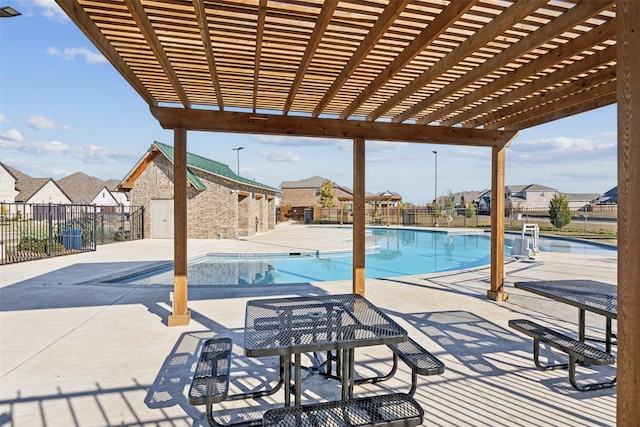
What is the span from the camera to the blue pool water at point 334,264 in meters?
9.77

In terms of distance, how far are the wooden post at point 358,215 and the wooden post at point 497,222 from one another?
243 centimetres

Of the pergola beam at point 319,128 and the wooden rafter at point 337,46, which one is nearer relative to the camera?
the wooden rafter at point 337,46

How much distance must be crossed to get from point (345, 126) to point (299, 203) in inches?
1868

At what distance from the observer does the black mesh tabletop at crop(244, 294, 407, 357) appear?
2.25 meters

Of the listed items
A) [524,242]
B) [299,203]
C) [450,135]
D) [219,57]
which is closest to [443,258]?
[524,242]

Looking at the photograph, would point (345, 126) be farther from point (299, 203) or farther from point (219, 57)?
point (299, 203)

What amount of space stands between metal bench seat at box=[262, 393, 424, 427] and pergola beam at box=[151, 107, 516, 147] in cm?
385

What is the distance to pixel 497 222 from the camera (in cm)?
610

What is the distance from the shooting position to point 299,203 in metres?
52.7

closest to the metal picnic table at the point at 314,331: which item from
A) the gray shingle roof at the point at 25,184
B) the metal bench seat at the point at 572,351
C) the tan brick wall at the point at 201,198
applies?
the metal bench seat at the point at 572,351

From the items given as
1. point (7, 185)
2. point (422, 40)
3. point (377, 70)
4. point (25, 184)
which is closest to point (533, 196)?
point (377, 70)

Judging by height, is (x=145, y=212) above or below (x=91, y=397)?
above

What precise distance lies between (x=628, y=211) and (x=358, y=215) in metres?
3.95

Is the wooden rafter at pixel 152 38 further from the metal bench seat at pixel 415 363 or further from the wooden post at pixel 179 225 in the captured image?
the metal bench seat at pixel 415 363
